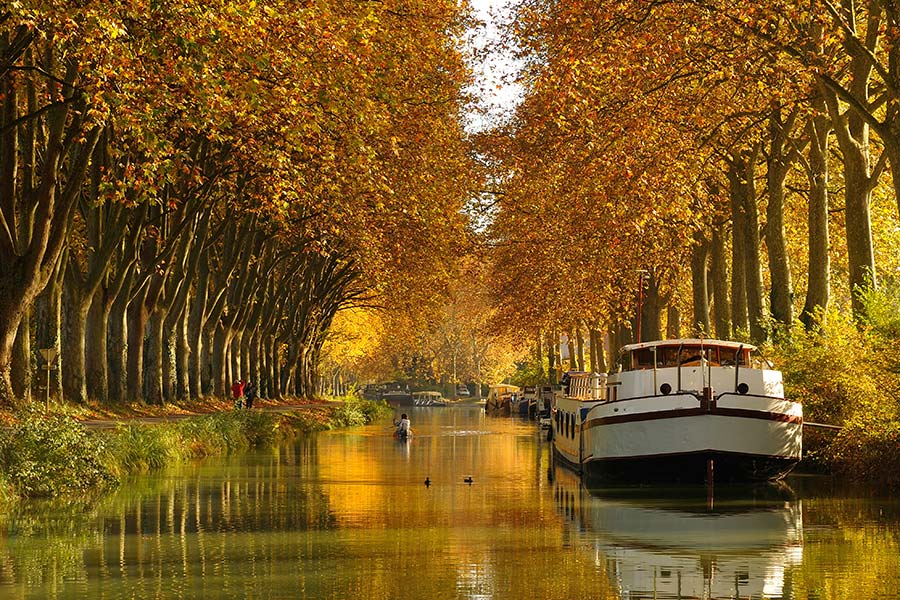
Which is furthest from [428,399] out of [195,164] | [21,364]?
[21,364]

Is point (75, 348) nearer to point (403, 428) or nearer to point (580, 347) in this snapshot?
point (403, 428)

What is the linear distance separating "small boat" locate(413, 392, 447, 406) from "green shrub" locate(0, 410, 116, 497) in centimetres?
13305

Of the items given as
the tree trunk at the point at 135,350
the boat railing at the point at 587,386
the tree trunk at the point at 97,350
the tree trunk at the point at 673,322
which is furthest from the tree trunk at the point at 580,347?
the tree trunk at the point at 97,350

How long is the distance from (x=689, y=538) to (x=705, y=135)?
2027 cm

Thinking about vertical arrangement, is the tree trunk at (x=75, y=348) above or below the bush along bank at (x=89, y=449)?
above

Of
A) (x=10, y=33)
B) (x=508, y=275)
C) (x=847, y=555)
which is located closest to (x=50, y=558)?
(x=847, y=555)

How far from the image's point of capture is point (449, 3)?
145 ft

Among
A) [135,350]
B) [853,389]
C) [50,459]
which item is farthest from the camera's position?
[135,350]

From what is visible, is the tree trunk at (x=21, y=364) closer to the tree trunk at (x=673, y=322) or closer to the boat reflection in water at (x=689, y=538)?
the boat reflection in water at (x=689, y=538)

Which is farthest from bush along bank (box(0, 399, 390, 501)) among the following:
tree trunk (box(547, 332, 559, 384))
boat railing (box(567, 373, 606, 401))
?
tree trunk (box(547, 332, 559, 384))

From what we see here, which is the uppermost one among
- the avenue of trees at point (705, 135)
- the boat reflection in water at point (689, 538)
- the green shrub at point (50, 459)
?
the avenue of trees at point (705, 135)

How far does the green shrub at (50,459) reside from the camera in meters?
27.0

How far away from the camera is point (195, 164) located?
39625 millimetres

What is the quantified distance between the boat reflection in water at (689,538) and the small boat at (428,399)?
132 m
